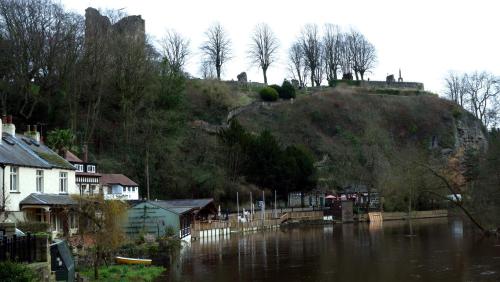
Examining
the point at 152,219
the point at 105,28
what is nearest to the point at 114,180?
the point at 152,219

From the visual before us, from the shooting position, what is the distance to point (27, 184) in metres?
32.5

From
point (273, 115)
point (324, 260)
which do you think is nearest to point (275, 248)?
point (324, 260)

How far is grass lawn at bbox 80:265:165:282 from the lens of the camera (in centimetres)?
2619

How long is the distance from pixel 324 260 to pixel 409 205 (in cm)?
4416

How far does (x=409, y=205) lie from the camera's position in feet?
249

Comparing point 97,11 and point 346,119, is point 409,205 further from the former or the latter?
point 97,11

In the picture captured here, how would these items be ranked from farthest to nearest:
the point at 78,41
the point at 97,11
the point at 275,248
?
1. the point at 97,11
2. the point at 78,41
3. the point at 275,248

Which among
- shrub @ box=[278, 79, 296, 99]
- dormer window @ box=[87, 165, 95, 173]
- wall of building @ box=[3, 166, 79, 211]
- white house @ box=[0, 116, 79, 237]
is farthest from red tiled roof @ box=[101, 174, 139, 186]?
shrub @ box=[278, 79, 296, 99]

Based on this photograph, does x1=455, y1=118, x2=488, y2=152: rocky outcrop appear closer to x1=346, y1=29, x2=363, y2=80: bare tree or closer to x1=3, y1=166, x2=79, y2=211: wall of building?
x1=346, y1=29, x2=363, y2=80: bare tree

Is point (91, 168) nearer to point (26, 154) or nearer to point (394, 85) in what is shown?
point (26, 154)

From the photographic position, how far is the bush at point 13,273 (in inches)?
589

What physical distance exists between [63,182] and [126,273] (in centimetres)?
1252

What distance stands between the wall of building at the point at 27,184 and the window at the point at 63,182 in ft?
0.96

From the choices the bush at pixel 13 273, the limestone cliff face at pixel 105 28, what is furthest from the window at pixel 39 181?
the limestone cliff face at pixel 105 28
